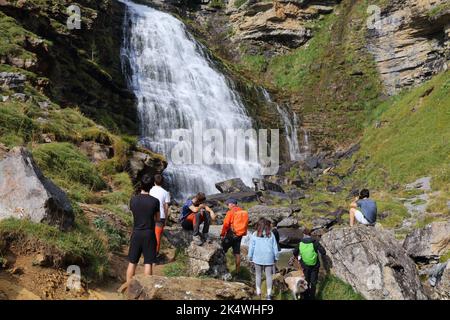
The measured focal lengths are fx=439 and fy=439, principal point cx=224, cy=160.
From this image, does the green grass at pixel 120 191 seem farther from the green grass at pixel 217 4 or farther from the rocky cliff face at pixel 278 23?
the green grass at pixel 217 4

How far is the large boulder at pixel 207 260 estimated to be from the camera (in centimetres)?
845

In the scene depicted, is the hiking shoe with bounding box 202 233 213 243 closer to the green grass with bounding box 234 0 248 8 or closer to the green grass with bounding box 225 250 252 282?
the green grass with bounding box 225 250 252 282

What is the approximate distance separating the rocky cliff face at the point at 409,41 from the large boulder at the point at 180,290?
99.5ft

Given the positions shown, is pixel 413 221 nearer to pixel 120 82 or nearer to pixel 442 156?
pixel 442 156

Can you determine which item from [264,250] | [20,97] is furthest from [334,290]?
[20,97]

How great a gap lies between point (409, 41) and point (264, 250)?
31744 mm

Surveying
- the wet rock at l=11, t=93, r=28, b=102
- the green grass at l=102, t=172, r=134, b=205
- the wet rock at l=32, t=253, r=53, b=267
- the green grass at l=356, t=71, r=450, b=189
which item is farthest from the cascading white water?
the wet rock at l=32, t=253, r=53, b=267

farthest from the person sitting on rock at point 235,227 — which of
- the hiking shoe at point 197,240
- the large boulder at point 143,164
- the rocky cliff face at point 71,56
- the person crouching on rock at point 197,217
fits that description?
the rocky cliff face at point 71,56

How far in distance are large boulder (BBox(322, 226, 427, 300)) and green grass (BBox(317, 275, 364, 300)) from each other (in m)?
0.10

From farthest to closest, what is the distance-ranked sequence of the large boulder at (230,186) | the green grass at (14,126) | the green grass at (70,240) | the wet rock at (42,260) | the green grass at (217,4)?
the green grass at (217,4) → the large boulder at (230,186) → the green grass at (14,126) → the green grass at (70,240) → the wet rock at (42,260)

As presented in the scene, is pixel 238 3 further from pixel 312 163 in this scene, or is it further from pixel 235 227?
pixel 235 227

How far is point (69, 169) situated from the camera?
38.5 ft

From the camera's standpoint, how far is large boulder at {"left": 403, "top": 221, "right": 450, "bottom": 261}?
451 inches
